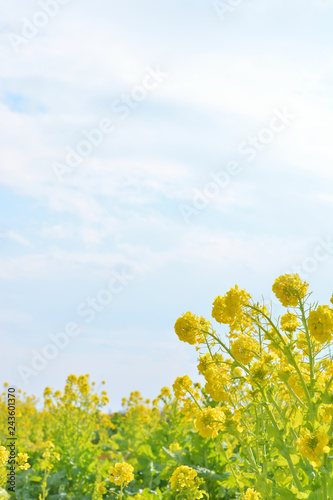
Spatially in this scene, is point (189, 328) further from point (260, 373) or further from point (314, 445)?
point (314, 445)

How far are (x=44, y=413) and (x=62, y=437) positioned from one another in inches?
243

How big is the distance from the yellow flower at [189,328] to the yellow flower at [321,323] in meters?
0.69

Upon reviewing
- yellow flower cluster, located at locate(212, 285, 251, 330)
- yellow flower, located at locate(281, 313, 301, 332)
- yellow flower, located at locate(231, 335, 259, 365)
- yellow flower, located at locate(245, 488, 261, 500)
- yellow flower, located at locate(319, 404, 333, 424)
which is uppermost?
yellow flower cluster, located at locate(212, 285, 251, 330)

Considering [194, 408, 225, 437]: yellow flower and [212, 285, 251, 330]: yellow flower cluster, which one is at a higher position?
[212, 285, 251, 330]: yellow flower cluster

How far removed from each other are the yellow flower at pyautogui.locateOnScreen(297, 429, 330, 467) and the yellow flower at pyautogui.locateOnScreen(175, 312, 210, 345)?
0.84 m

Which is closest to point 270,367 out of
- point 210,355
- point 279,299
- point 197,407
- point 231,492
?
point 279,299

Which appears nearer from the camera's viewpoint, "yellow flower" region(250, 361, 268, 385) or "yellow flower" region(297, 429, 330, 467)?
"yellow flower" region(297, 429, 330, 467)

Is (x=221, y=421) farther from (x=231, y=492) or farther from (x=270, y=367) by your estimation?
(x=231, y=492)

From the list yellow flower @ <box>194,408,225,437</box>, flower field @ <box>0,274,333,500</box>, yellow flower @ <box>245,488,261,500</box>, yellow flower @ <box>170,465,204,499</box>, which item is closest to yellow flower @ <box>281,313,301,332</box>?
flower field @ <box>0,274,333,500</box>

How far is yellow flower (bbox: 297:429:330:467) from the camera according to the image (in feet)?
7.86

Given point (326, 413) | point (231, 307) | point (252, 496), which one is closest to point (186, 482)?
point (252, 496)

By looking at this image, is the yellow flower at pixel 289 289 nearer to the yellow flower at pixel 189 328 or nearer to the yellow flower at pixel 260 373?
the yellow flower at pixel 260 373

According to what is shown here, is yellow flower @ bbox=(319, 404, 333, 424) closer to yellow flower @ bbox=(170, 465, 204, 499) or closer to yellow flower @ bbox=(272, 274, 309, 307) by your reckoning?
yellow flower @ bbox=(272, 274, 309, 307)

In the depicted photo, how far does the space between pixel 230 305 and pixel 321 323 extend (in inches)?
21.4
